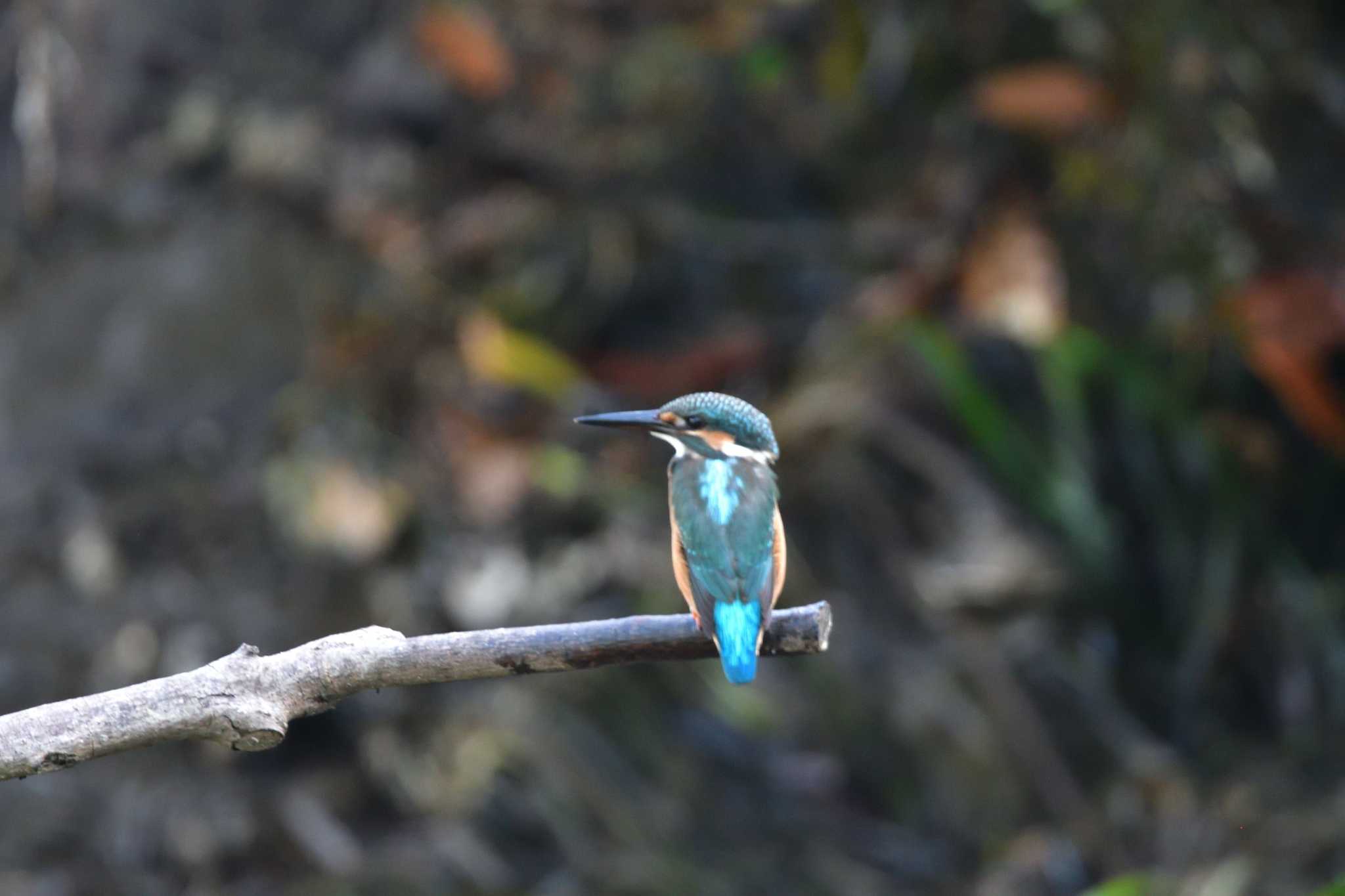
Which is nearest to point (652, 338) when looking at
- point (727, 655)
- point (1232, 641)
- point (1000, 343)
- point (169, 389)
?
point (1000, 343)

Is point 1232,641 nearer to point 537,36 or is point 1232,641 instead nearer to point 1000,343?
point 1000,343

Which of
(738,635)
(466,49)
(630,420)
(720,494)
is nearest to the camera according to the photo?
(738,635)

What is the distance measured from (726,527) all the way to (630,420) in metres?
0.22

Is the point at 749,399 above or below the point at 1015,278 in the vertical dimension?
below

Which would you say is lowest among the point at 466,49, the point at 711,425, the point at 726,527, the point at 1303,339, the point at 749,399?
the point at 749,399

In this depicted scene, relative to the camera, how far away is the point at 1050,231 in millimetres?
5246

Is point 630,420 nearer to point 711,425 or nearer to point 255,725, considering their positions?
point 711,425

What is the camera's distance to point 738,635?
2.08 metres

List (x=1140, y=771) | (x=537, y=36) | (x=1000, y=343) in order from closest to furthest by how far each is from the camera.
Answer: (x=1140, y=771) < (x=1000, y=343) < (x=537, y=36)

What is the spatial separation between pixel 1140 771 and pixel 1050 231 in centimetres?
184

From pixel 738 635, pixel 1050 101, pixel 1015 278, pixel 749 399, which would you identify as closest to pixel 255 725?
pixel 738 635

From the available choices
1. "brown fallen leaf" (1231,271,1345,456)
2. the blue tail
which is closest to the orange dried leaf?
"brown fallen leaf" (1231,271,1345,456)

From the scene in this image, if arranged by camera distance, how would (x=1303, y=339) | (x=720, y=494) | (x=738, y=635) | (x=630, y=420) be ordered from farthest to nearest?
1. (x=1303, y=339)
2. (x=720, y=494)
3. (x=630, y=420)
4. (x=738, y=635)

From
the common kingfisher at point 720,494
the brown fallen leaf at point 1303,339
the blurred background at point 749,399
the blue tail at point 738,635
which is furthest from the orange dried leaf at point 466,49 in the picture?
the blue tail at point 738,635
